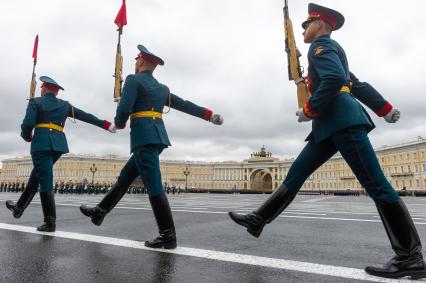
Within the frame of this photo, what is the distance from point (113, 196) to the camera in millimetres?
4012

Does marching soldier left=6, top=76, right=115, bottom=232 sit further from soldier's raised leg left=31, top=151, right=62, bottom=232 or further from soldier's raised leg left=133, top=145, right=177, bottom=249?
soldier's raised leg left=133, top=145, right=177, bottom=249

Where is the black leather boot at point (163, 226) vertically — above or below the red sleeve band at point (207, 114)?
below

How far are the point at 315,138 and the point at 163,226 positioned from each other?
1642 millimetres

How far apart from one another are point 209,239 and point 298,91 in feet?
6.34

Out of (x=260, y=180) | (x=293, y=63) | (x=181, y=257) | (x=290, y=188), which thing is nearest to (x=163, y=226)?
(x=181, y=257)

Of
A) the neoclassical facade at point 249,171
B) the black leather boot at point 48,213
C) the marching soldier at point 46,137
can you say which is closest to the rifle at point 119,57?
the marching soldier at point 46,137

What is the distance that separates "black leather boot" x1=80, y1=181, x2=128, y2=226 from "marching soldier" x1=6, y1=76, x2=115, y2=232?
67 cm

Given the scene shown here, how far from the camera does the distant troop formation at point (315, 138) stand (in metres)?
2.49

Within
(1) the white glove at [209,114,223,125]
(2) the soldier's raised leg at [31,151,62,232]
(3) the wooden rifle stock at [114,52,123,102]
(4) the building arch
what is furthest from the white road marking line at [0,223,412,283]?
(4) the building arch

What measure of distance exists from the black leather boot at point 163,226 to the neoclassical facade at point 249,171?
8331 centimetres

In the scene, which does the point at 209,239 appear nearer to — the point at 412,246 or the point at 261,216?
the point at 261,216

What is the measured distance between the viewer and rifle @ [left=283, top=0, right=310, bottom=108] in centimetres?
367

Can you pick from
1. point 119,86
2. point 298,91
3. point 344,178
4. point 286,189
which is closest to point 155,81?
point 298,91

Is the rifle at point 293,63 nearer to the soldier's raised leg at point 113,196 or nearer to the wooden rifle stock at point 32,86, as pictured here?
the soldier's raised leg at point 113,196
